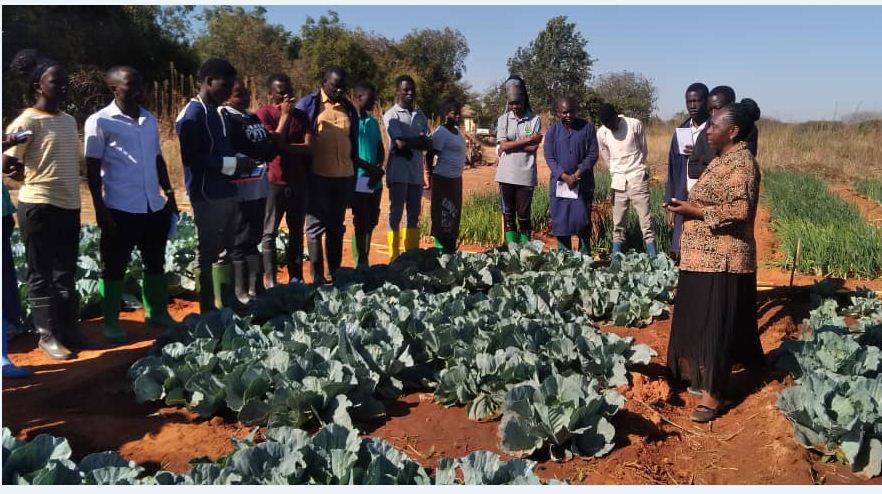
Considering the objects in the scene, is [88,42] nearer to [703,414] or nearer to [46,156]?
[46,156]

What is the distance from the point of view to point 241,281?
17.8ft

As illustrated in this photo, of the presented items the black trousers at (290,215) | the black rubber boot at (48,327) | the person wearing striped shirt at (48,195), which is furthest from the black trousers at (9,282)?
the black trousers at (290,215)

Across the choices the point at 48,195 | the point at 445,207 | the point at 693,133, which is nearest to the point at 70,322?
the point at 48,195

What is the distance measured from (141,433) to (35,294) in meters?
1.61

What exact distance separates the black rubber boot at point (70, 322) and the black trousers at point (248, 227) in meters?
1.17

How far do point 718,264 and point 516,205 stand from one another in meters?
3.25

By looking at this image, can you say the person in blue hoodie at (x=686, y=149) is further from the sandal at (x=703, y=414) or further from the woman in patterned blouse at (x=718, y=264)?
the sandal at (x=703, y=414)

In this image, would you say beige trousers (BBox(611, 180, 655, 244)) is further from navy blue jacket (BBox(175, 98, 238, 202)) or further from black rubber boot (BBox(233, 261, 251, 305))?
navy blue jacket (BBox(175, 98, 238, 202))

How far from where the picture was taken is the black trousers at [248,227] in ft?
16.9

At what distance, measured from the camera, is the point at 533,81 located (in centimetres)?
2309

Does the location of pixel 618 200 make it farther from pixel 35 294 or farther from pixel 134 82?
pixel 35 294

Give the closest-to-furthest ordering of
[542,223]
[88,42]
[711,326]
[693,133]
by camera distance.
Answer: [711,326], [693,133], [542,223], [88,42]

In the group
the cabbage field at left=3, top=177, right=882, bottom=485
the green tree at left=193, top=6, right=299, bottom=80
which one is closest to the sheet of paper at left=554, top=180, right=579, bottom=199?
the cabbage field at left=3, top=177, right=882, bottom=485

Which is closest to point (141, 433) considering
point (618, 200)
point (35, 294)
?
point (35, 294)
